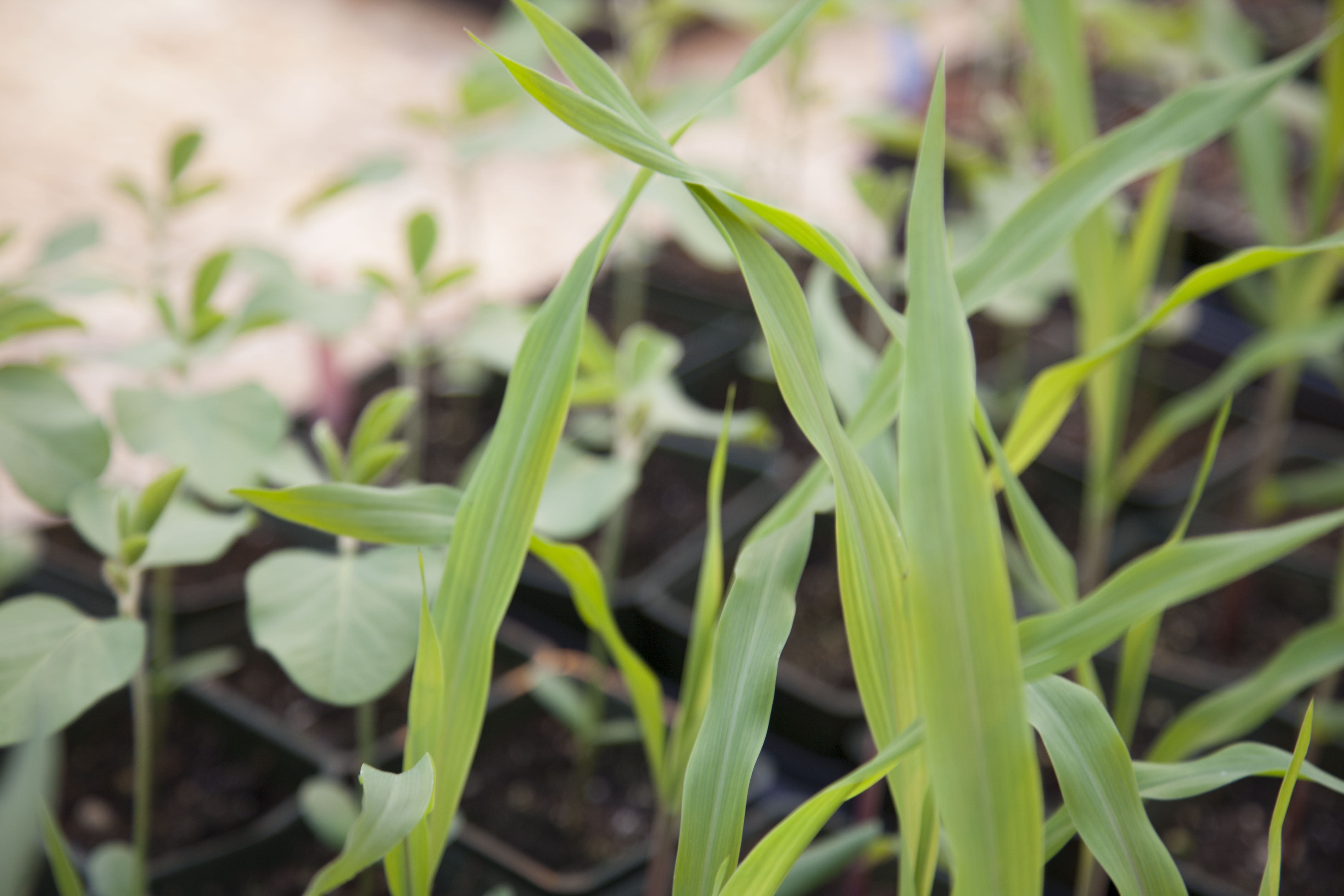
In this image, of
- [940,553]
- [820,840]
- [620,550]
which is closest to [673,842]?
[820,840]

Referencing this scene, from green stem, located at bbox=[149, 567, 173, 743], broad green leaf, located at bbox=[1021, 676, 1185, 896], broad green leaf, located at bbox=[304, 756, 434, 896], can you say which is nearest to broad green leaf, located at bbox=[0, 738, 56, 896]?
broad green leaf, located at bbox=[304, 756, 434, 896]

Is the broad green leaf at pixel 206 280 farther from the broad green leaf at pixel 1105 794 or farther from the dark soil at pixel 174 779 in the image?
the broad green leaf at pixel 1105 794

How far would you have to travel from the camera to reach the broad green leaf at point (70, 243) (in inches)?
22.4

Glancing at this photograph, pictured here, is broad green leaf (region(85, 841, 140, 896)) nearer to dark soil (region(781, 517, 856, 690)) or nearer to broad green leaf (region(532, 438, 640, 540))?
broad green leaf (region(532, 438, 640, 540))

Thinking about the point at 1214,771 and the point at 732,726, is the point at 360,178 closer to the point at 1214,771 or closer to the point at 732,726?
the point at 732,726

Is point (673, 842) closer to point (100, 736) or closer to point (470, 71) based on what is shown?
point (100, 736)

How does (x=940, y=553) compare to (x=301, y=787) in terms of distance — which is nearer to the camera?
A: (x=940, y=553)

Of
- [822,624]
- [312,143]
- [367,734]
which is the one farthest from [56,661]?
[312,143]

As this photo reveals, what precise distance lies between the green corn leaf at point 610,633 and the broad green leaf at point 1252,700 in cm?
24

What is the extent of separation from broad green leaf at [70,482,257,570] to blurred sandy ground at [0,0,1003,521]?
0.50 meters

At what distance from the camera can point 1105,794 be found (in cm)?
34

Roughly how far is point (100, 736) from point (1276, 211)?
3.01ft

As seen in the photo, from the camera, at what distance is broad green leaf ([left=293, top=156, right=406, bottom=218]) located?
0.63 m

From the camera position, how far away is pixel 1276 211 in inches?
29.3
